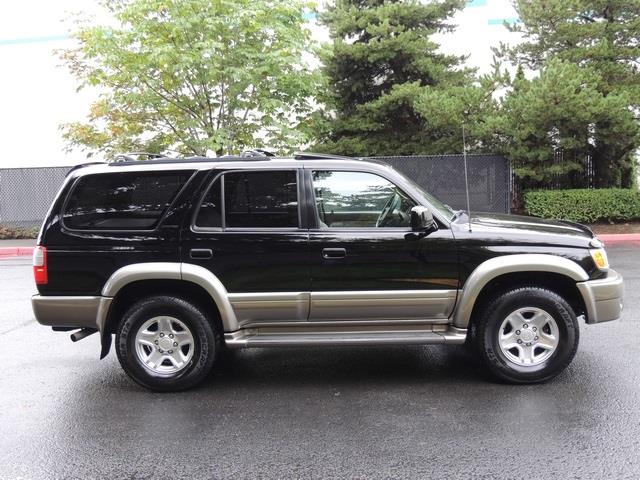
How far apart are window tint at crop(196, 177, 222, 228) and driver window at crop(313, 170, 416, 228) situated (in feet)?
2.60

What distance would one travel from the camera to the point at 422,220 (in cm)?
434

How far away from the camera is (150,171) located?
4625mm

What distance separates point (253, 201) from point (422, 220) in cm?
137

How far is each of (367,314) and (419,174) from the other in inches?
476

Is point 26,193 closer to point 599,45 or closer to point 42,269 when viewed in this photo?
point 42,269

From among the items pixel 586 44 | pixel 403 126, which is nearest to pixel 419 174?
pixel 403 126

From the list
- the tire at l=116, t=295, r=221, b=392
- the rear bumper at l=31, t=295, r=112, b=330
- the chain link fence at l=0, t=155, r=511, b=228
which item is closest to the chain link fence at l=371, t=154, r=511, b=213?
the chain link fence at l=0, t=155, r=511, b=228

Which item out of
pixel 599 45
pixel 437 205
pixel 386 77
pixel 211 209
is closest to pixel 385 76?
pixel 386 77

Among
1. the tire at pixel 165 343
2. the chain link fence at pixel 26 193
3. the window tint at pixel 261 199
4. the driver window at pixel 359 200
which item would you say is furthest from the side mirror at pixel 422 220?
the chain link fence at pixel 26 193

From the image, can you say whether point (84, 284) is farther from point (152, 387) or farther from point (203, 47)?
point (203, 47)

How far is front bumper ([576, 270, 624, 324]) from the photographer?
4.42 m

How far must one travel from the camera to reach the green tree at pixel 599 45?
14.5 meters

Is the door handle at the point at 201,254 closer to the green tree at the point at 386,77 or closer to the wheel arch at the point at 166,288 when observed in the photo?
the wheel arch at the point at 166,288

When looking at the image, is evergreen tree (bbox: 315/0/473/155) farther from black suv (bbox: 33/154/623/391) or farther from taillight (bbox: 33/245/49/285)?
taillight (bbox: 33/245/49/285)
